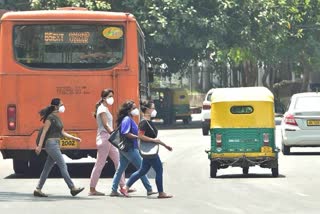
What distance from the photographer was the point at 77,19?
1956 centimetres

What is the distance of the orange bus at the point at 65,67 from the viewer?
1950 centimetres

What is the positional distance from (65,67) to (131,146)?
13.2 ft

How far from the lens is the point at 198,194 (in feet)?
53.1

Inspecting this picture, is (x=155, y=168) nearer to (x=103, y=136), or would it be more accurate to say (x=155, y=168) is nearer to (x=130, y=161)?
(x=130, y=161)

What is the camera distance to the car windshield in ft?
86.0

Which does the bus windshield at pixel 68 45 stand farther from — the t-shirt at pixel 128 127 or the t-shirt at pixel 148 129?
the t-shirt at pixel 148 129

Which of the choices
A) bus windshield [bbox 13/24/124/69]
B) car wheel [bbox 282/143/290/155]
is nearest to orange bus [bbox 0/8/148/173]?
bus windshield [bbox 13/24/124/69]

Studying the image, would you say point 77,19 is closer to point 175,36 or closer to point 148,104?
point 148,104

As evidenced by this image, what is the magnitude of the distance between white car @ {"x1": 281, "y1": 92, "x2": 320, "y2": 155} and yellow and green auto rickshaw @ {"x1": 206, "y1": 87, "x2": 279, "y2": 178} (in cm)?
655

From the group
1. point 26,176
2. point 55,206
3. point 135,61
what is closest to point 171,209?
point 55,206

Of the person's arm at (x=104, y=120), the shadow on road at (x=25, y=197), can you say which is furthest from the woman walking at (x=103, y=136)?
the shadow on road at (x=25, y=197)

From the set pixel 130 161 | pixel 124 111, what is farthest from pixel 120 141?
pixel 124 111

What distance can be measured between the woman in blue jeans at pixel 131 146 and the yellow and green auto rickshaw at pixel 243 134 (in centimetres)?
341

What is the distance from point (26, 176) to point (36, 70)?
2.54m
